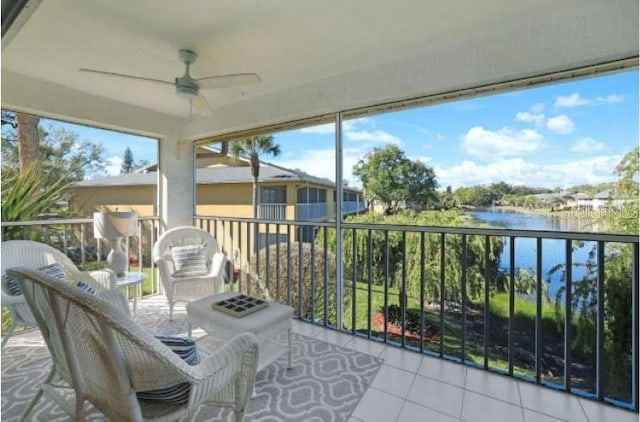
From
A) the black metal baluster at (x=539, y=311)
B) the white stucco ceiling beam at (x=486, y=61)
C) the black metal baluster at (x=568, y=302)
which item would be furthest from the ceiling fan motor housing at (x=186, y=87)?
the black metal baluster at (x=568, y=302)

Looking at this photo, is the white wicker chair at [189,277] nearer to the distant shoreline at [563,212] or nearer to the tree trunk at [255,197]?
the tree trunk at [255,197]

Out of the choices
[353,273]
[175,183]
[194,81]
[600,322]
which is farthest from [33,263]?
[600,322]

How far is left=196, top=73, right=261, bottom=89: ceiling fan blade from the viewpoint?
2090 mm

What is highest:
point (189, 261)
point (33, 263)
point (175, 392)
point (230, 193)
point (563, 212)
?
point (230, 193)

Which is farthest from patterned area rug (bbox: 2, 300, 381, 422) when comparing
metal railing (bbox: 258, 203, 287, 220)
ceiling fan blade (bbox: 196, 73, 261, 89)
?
ceiling fan blade (bbox: 196, 73, 261, 89)

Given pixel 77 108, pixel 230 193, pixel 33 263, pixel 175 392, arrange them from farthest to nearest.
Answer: pixel 230 193
pixel 77 108
pixel 33 263
pixel 175 392

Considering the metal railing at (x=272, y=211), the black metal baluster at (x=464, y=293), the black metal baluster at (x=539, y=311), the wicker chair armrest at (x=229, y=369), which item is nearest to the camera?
the wicker chair armrest at (x=229, y=369)

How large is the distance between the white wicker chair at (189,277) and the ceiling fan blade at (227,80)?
1.80 m

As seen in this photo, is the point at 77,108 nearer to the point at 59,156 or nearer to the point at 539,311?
the point at 59,156

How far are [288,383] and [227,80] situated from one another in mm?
2139

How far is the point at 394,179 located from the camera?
2.89 meters

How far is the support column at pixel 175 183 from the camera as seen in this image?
394 centimetres

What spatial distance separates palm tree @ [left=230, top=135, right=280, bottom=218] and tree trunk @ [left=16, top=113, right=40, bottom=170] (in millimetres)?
1982

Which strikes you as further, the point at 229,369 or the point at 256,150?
the point at 256,150
